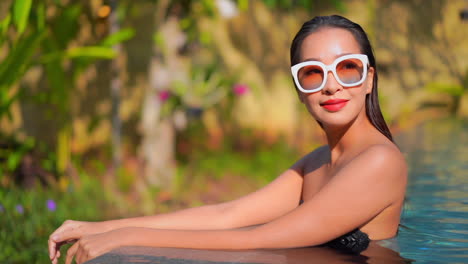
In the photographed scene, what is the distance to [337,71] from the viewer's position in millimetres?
2072

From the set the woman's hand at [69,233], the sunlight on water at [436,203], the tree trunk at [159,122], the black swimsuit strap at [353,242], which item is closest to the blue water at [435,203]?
the sunlight on water at [436,203]

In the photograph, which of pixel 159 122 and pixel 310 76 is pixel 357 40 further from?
pixel 159 122

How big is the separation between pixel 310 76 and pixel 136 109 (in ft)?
14.8

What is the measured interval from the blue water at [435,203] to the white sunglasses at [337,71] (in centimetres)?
55

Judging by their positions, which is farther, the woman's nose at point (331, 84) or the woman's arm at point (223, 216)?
the woman's arm at point (223, 216)

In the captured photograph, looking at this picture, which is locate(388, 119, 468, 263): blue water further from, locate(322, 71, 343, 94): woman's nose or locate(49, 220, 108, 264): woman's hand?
locate(49, 220, 108, 264): woman's hand

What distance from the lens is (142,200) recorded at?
5188 millimetres

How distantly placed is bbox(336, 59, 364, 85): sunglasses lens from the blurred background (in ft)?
Answer: 7.12

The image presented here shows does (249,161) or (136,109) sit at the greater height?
(136,109)

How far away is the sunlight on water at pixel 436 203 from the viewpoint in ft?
7.14

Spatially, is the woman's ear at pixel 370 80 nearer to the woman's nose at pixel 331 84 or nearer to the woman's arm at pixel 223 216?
the woman's nose at pixel 331 84

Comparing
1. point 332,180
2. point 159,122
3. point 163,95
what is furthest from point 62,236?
point 159,122

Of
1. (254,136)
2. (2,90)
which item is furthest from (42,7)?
(254,136)

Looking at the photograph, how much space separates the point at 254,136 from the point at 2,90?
3.59 m
